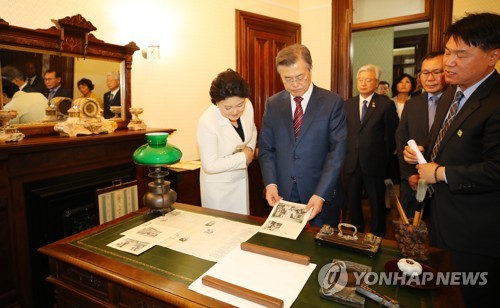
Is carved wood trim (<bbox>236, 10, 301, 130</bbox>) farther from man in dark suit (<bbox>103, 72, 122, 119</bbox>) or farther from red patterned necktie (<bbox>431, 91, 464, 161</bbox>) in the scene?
red patterned necktie (<bbox>431, 91, 464, 161</bbox>)

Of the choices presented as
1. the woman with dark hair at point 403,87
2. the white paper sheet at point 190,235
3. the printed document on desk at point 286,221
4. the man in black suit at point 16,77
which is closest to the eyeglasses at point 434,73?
the woman with dark hair at point 403,87

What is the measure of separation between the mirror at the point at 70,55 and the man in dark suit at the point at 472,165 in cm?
252

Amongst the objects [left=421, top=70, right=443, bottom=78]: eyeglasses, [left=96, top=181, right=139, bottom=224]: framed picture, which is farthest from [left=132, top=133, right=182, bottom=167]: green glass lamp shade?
[left=421, top=70, right=443, bottom=78]: eyeglasses

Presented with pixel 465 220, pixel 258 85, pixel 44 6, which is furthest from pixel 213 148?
pixel 258 85

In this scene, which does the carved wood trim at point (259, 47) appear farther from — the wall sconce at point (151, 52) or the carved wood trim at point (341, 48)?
the wall sconce at point (151, 52)

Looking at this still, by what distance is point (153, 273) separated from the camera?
1211mm

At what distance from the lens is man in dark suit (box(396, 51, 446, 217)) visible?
2.35 meters

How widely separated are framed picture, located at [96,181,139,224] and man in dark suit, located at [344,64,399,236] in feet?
7.26

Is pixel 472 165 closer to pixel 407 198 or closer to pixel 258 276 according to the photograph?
pixel 407 198

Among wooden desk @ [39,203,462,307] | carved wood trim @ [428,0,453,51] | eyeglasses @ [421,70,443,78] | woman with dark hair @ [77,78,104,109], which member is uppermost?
carved wood trim @ [428,0,453,51]

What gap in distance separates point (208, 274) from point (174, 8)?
3116 millimetres

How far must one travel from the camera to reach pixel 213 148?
2.10 meters

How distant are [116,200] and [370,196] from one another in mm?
2532

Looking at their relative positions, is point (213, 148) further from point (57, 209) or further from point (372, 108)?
point (372, 108)
